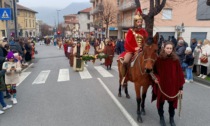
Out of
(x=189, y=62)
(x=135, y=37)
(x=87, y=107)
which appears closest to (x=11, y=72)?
(x=87, y=107)

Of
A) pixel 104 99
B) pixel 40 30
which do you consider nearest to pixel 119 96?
pixel 104 99

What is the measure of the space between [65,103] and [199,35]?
Result: 2745cm

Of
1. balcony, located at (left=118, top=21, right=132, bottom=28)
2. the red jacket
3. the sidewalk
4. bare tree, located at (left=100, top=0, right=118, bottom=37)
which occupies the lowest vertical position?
the sidewalk

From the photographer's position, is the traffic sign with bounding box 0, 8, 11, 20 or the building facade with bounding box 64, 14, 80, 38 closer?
the traffic sign with bounding box 0, 8, 11, 20

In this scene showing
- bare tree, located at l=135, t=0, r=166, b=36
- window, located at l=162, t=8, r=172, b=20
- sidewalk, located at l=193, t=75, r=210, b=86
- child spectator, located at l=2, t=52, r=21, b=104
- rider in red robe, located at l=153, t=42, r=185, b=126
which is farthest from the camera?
window, located at l=162, t=8, r=172, b=20

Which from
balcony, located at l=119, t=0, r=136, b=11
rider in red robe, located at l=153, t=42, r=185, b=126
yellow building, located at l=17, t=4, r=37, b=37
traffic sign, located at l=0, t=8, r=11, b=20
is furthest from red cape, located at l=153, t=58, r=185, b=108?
yellow building, located at l=17, t=4, r=37, b=37

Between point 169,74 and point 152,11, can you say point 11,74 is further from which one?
point 152,11

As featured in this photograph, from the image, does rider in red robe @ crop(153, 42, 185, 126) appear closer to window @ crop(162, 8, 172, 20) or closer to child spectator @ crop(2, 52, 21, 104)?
child spectator @ crop(2, 52, 21, 104)

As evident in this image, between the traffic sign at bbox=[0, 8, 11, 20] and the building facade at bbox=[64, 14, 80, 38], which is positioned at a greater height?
the building facade at bbox=[64, 14, 80, 38]

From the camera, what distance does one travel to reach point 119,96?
7.24m

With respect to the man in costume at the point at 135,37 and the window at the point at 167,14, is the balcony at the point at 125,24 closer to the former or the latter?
the window at the point at 167,14

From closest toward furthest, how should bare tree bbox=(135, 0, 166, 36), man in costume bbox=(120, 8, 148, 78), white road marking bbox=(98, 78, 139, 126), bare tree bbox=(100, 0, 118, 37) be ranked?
white road marking bbox=(98, 78, 139, 126)
man in costume bbox=(120, 8, 148, 78)
bare tree bbox=(135, 0, 166, 36)
bare tree bbox=(100, 0, 118, 37)

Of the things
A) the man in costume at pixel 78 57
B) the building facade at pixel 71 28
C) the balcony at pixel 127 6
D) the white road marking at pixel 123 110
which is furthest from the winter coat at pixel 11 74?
the building facade at pixel 71 28

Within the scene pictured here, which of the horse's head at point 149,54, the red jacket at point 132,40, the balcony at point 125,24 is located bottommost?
the horse's head at point 149,54
